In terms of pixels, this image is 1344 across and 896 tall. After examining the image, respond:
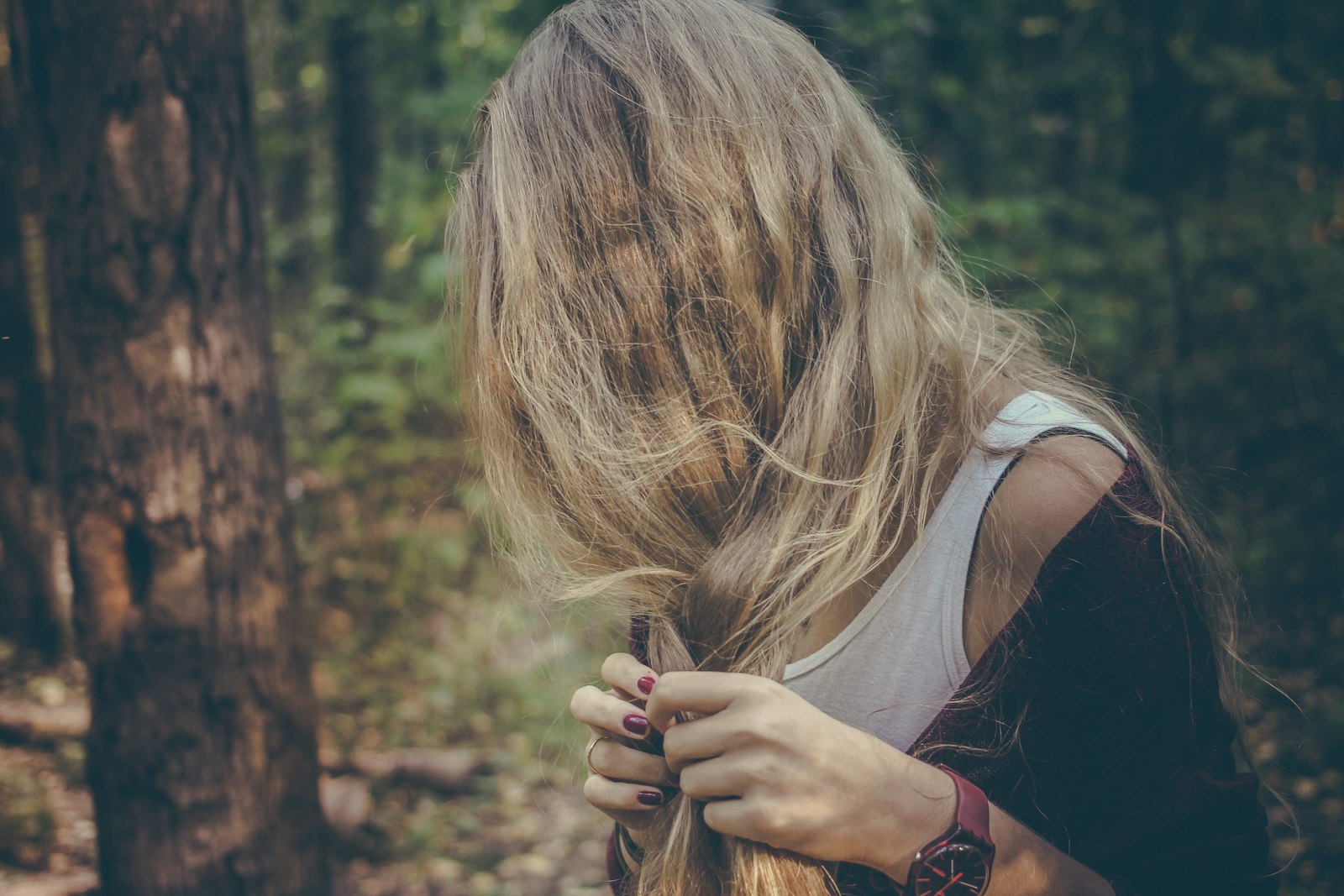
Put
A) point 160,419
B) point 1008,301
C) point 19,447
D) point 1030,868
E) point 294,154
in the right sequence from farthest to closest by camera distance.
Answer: point 294,154 < point 19,447 < point 1008,301 < point 160,419 < point 1030,868

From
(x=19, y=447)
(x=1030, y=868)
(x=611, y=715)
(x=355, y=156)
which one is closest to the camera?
(x=1030, y=868)

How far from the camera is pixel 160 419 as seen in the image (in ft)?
7.14

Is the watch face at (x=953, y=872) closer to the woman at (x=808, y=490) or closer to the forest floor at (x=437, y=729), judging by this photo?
the woman at (x=808, y=490)

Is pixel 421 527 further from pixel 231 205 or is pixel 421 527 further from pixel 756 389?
pixel 756 389

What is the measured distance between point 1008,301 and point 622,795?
3.00m

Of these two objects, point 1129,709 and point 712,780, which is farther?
point 1129,709

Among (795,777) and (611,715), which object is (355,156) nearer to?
(611,715)

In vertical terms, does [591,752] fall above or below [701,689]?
below

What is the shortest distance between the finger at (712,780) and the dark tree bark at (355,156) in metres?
8.20

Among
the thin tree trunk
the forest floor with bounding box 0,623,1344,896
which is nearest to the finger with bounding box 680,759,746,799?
the forest floor with bounding box 0,623,1344,896

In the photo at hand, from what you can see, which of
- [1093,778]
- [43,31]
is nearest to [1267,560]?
[1093,778]

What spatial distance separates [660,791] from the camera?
1.17 meters

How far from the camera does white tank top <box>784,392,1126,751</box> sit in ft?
3.76

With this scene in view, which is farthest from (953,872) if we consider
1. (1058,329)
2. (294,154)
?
(294,154)
